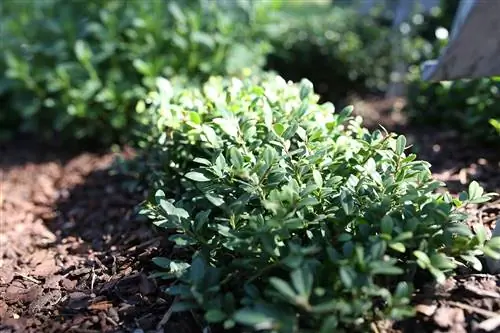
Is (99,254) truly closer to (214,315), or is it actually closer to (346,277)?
(214,315)

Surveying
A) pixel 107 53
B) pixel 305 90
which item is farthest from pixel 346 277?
pixel 107 53

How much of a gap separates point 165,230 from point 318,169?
2.50 feet

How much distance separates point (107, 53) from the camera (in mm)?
3910

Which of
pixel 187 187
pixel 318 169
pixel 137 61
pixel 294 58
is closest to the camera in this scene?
pixel 318 169

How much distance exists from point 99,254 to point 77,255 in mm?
133

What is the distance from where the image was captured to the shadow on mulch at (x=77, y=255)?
189cm

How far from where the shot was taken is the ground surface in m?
1.81

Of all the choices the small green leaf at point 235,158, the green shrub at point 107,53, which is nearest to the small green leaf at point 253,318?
the small green leaf at point 235,158

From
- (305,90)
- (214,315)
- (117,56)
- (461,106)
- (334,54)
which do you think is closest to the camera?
(214,315)

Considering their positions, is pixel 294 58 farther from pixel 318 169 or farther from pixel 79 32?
pixel 318 169

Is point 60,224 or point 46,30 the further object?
point 46,30

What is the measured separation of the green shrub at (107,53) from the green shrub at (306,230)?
71.6 inches

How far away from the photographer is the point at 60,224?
3014mm

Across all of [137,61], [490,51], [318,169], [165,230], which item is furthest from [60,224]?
[490,51]
